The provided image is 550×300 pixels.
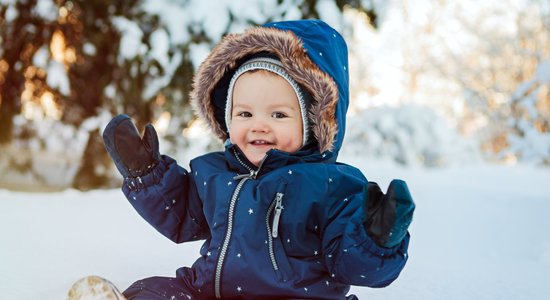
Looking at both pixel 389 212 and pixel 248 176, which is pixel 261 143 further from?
pixel 389 212

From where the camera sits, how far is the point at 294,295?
4.02 ft

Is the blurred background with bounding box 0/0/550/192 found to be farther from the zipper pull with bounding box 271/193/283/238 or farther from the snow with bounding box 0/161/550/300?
the zipper pull with bounding box 271/193/283/238

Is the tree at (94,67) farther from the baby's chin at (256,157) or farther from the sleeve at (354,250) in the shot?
the sleeve at (354,250)

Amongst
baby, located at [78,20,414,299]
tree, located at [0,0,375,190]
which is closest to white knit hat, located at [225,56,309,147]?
baby, located at [78,20,414,299]

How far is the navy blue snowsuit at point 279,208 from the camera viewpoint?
1.22 metres

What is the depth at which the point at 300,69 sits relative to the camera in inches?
53.1

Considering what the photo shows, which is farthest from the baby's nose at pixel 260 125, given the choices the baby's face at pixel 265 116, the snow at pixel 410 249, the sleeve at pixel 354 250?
the snow at pixel 410 249

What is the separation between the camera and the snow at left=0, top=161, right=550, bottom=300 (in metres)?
1.60

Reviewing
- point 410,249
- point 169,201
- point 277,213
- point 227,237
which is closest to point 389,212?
point 277,213

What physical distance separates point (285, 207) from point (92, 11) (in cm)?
365

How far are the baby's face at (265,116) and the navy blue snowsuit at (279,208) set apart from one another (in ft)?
0.12

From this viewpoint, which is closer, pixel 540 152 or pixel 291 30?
pixel 291 30

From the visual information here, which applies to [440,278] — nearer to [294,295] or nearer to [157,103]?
[294,295]

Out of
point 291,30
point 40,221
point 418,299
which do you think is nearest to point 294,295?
point 418,299
